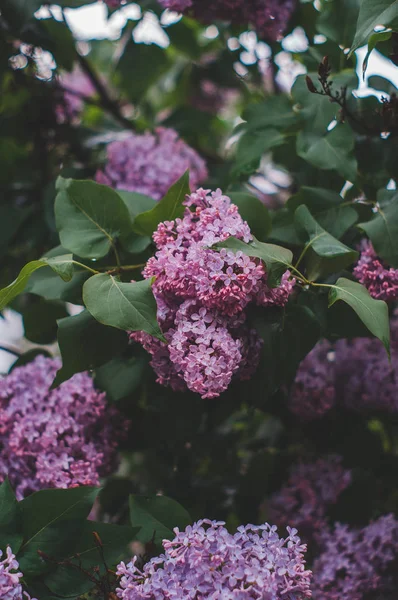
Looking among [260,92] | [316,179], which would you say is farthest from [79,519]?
[260,92]

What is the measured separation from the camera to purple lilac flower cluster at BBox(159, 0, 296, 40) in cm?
121

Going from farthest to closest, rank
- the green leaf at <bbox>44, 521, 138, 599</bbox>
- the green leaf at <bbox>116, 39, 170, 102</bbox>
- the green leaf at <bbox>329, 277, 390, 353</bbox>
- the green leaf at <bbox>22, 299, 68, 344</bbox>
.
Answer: the green leaf at <bbox>116, 39, 170, 102</bbox>, the green leaf at <bbox>22, 299, 68, 344</bbox>, the green leaf at <bbox>44, 521, 138, 599</bbox>, the green leaf at <bbox>329, 277, 390, 353</bbox>

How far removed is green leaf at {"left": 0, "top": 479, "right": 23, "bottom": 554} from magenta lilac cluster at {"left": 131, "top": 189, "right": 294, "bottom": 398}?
→ 9.5 inches

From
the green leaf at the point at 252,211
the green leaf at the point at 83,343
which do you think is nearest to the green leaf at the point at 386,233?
the green leaf at the point at 252,211

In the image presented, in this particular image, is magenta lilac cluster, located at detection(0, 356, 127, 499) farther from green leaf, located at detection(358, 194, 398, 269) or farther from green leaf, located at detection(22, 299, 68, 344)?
green leaf, located at detection(358, 194, 398, 269)

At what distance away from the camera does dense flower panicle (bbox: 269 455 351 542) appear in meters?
1.13

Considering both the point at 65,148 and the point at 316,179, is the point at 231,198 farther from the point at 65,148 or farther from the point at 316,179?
the point at 65,148

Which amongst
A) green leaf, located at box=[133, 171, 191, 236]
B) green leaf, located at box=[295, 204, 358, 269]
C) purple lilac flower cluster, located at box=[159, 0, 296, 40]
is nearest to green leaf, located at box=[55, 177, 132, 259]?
green leaf, located at box=[133, 171, 191, 236]

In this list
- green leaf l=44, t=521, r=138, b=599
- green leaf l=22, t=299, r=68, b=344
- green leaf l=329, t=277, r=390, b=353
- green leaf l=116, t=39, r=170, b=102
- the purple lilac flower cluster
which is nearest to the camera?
green leaf l=329, t=277, r=390, b=353

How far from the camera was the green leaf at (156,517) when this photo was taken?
0.91 metres

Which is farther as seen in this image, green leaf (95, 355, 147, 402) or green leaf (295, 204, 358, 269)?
green leaf (95, 355, 147, 402)

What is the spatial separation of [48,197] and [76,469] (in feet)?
1.84

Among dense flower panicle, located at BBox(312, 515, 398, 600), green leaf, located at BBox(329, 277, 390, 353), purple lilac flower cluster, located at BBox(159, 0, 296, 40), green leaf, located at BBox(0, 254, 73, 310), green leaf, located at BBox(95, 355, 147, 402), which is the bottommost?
dense flower panicle, located at BBox(312, 515, 398, 600)

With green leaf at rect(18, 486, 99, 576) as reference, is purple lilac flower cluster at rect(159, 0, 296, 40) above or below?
above
